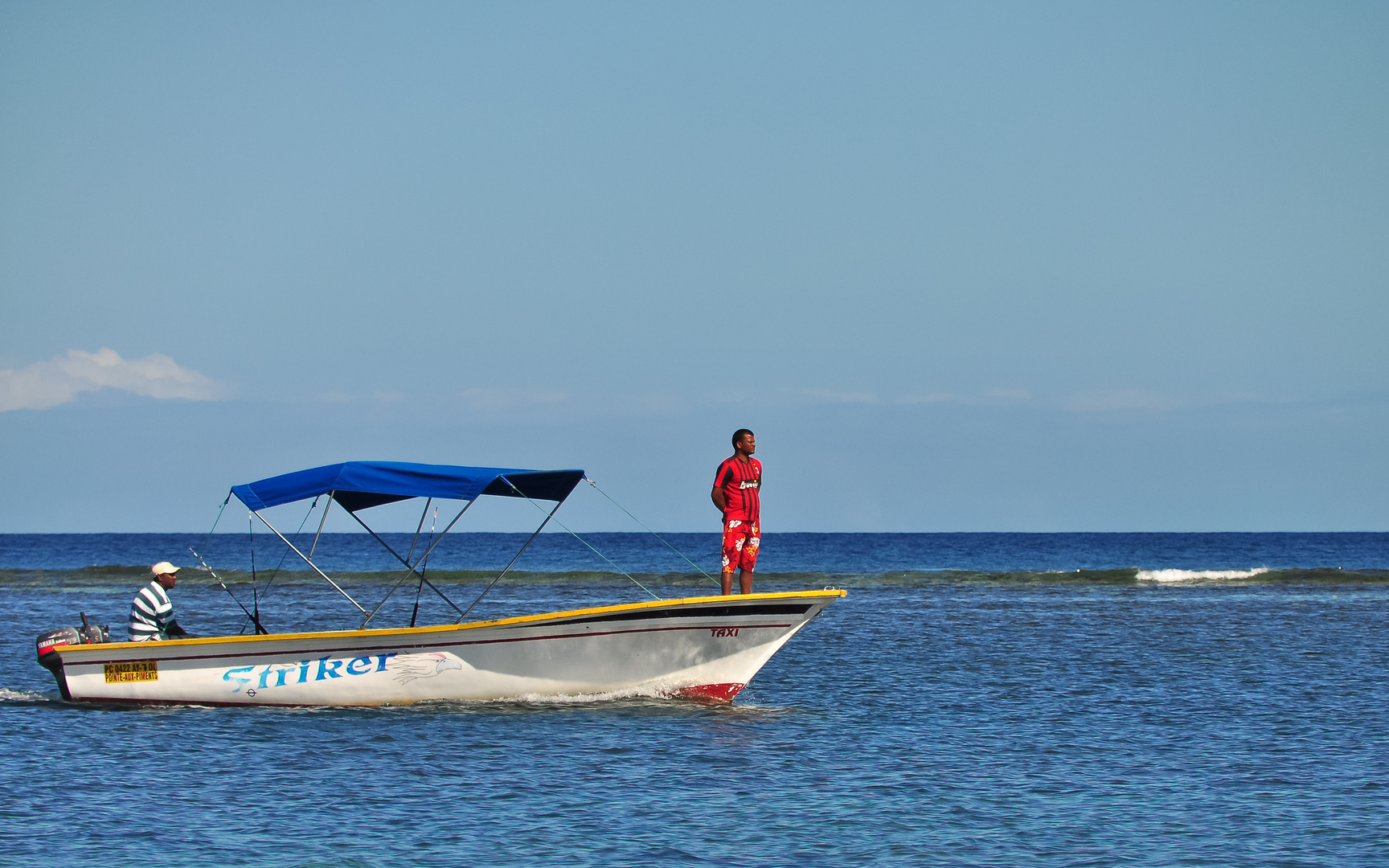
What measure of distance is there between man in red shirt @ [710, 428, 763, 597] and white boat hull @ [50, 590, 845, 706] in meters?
0.53

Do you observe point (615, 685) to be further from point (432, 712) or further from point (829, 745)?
point (829, 745)

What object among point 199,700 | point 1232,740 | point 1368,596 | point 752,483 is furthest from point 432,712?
point 1368,596

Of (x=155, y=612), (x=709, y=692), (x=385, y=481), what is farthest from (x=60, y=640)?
(x=709, y=692)

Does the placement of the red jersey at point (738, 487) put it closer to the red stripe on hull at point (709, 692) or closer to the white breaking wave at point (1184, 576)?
the red stripe on hull at point (709, 692)

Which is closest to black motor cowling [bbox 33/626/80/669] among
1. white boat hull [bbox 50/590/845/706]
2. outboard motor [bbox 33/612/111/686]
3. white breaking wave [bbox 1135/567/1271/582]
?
outboard motor [bbox 33/612/111/686]

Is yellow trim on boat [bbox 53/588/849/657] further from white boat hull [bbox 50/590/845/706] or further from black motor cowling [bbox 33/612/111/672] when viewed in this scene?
black motor cowling [bbox 33/612/111/672]

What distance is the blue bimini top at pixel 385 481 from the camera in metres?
13.2

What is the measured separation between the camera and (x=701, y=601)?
41.6 feet

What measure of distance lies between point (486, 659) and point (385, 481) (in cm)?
210

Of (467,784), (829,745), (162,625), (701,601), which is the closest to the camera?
(467,784)

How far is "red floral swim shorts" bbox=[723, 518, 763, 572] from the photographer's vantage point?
12930 mm

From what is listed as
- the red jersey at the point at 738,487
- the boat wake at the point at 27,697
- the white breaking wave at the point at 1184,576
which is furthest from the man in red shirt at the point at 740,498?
the white breaking wave at the point at 1184,576

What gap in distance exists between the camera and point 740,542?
12969mm

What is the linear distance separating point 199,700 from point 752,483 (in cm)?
616
